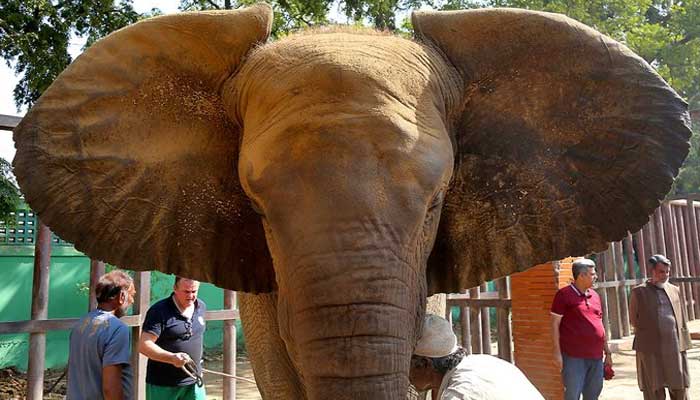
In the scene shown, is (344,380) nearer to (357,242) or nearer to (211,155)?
(357,242)

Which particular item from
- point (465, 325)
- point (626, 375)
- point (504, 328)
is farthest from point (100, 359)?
point (626, 375)

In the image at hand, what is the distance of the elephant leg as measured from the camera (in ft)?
10.2

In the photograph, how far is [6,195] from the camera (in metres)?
8.72

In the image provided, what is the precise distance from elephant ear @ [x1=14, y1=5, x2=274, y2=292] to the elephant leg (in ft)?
1.70

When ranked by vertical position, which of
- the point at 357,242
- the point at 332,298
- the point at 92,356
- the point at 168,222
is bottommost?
the point at 92,356

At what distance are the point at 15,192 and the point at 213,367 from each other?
6.55m

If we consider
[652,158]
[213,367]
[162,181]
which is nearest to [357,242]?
[162,181]

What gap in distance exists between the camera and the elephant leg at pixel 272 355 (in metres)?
3.11

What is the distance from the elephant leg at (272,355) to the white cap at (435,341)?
2.11 ft

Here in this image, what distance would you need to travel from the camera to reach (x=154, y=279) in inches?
590

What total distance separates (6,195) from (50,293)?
5.94 m

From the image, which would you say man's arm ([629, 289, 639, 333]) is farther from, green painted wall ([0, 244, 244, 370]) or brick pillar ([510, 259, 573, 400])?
green painted wall ([0, 244, 244, 370])

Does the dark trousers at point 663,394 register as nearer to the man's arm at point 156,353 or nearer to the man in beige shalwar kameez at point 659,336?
the man in beige shalwar kameez at point 659,336

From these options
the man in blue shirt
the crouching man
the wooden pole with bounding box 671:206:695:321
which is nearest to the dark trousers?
the crouching man
